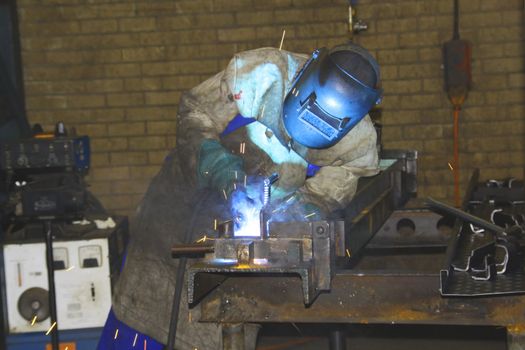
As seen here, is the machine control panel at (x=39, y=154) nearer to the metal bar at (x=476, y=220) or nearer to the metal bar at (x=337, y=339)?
the metal bar at (x=337, y=339)

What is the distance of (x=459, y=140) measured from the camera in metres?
5.50

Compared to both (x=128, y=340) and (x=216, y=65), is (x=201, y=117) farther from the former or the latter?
(x=216, y=65)

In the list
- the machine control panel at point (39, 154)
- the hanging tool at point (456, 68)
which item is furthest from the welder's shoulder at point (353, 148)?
the hanging tool at point (456, 68)

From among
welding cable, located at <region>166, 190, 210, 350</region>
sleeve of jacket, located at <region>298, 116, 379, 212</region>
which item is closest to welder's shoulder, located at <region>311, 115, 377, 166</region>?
sleeve of jacket, located at <region>298, 116, 379, 212</region>

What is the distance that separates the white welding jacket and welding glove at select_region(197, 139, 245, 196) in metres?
0.09

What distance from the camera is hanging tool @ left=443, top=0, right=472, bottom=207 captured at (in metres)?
5.26

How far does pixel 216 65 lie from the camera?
556 centimetres

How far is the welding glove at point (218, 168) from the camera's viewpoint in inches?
95.0

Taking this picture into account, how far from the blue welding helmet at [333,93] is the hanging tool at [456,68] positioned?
3.02m

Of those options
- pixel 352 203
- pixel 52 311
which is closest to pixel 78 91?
pixel 52 311

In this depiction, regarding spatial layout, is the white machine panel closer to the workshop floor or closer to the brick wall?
the workshop floor

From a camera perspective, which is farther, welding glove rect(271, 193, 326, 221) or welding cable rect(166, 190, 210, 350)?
welding cable rect(166, 190, 210, 350)

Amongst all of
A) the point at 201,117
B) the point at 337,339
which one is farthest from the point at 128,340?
the point at 201,117

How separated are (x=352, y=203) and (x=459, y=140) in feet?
9.98
